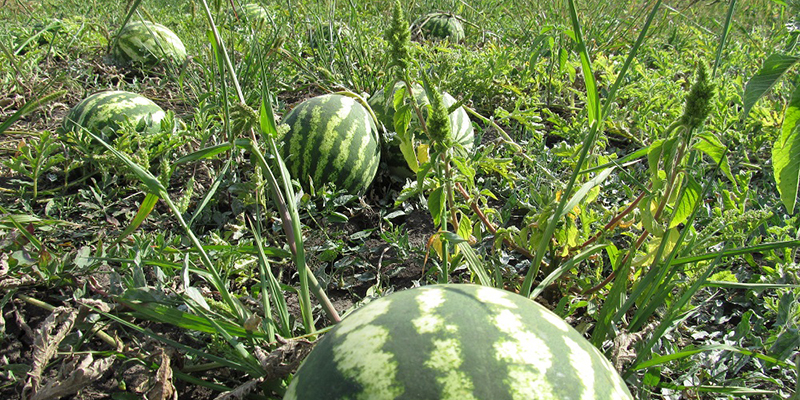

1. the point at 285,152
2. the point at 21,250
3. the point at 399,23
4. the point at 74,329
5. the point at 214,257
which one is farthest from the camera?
the point at 285,152

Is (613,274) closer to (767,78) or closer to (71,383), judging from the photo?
(767,78)

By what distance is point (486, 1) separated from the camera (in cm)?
560

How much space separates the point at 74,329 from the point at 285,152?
115 cm

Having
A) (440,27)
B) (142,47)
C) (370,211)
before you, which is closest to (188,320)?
(370,211)

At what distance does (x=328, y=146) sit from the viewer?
8.07 ft

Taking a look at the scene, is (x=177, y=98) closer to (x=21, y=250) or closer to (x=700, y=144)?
(x=21, y=250)

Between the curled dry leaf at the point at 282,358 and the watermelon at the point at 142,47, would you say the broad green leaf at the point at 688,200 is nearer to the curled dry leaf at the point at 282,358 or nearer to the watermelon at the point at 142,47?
the curled dry leaf at the point at 282,358

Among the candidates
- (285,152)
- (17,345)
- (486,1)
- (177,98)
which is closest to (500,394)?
(17,345)

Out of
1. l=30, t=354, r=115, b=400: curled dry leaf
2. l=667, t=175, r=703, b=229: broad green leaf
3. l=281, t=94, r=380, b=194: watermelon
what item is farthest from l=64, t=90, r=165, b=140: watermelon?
l=667, t=175, r=703, b=229: broad green leaf

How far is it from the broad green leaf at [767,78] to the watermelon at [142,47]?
374 cm

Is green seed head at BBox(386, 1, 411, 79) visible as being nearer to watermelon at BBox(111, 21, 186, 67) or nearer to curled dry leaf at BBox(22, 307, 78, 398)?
curled dry leaf at BBox(22, 307, 78, 398)

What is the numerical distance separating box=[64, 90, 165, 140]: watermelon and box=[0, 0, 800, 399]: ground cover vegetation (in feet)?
0.04

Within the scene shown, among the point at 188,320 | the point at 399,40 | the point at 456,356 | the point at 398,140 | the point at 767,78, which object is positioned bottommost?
the point at 188,320

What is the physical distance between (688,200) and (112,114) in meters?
2.60
